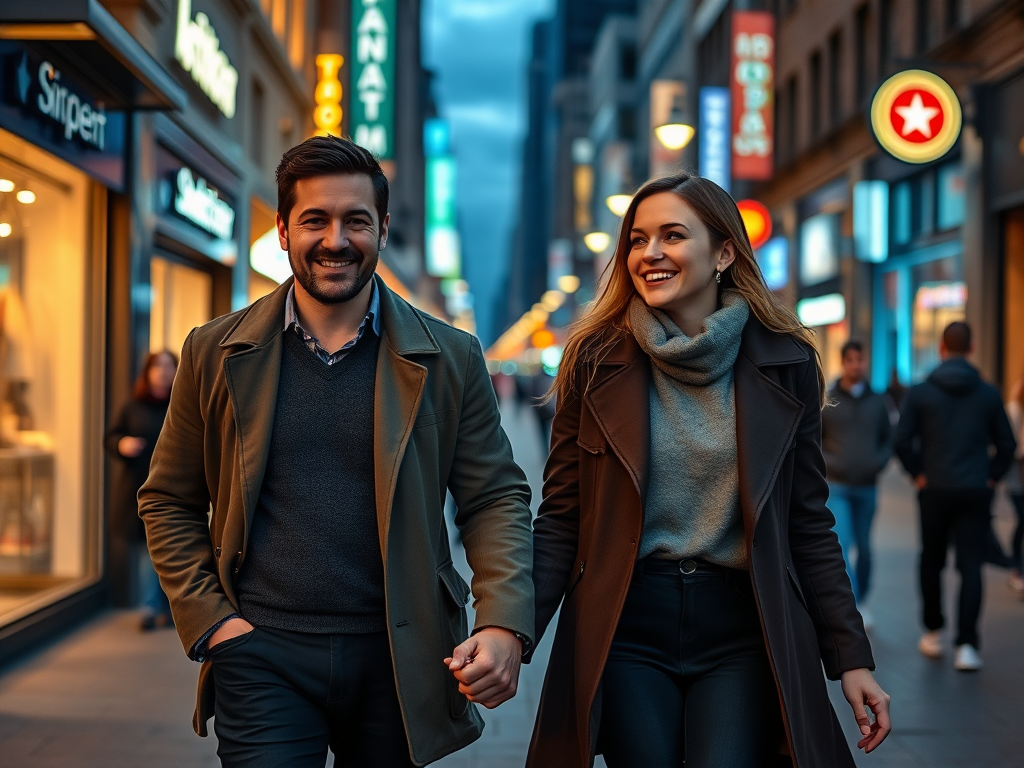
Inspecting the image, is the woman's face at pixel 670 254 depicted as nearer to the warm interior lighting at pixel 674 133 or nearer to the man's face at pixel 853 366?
the man's face at pixel 853 366

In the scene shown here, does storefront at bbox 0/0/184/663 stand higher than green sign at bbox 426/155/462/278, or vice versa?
green sign at bbox 426/155/462/278

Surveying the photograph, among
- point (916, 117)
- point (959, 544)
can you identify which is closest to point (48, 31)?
point (959, 544)

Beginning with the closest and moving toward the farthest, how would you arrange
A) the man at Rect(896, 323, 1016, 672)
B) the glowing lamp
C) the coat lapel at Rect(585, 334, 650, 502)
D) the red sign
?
the coat lapel at Rect(585, 334, 650, 502)
the man at Rect(896, 323, 1016, 672)
the glowing lamp
the red sign

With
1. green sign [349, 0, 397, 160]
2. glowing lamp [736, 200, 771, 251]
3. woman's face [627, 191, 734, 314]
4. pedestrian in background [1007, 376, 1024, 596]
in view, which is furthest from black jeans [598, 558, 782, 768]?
green sign [349, 0, 397, 160]

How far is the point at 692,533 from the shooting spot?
313 cm

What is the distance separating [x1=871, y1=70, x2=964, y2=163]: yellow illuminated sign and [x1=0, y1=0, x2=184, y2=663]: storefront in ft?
36.4

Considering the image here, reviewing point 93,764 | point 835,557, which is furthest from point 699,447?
point 93,764

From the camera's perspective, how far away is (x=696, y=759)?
2969 mm

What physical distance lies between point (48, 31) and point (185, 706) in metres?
3.84

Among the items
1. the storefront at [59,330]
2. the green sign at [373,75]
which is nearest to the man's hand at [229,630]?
the storefront at [59,330]

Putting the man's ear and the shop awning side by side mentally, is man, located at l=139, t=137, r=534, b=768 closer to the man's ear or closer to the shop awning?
the man's ear

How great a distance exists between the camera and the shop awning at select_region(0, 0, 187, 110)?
6684 mm

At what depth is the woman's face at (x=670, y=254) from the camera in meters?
3.28

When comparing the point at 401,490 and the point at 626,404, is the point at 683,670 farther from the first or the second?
the point at 401,490
